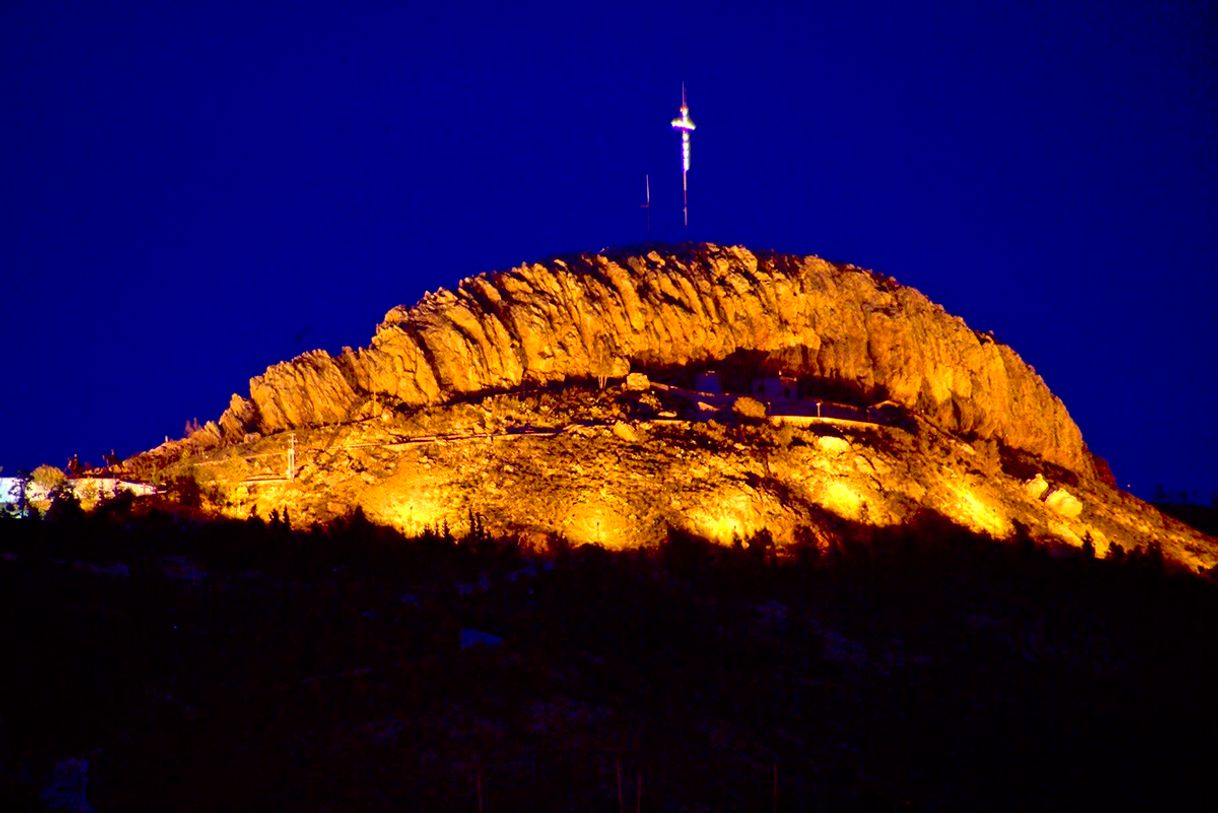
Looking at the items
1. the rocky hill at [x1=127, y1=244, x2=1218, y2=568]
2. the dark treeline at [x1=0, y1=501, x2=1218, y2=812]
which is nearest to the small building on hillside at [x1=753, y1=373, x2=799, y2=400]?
the rocky hill at [x1=127, y1=244, x2=1218, y2=568]

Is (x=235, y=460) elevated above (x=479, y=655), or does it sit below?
above

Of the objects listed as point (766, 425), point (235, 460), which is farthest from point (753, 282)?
point (235, 460)

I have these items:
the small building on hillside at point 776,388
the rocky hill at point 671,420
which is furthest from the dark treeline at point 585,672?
the small building on hillside at point 776,388

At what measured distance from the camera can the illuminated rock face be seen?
97.7ft

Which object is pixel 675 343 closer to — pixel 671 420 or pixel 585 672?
pixel 671 420

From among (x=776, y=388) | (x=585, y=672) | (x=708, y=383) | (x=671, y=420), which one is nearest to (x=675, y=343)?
(x=708, y=383)

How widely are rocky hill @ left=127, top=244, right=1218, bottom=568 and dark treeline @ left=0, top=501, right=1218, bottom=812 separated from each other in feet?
5.02

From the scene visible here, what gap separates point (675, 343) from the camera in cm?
3212

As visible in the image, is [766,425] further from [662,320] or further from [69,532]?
[69,532]

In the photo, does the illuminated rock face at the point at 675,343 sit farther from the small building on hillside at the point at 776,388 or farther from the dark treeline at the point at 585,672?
the dark treeline at the point at 585,672

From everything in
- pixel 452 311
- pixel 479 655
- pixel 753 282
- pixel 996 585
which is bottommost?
pixel 479 655

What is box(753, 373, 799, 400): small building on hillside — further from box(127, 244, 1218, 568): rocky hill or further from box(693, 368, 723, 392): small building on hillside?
box(693, 368, 723, 392): small building on hillside

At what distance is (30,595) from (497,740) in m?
8.81

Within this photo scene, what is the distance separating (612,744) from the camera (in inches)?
523
